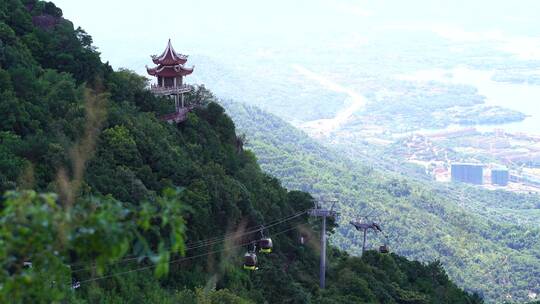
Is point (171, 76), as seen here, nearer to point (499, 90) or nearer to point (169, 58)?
point (169, 58)

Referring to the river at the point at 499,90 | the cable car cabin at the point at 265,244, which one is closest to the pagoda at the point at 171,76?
the cable car cabin at the point at 265,244

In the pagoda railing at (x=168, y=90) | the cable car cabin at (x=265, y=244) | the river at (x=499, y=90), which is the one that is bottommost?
the river at (x=499, y=90)

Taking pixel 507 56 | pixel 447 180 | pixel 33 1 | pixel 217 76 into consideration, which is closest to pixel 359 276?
pixel 33 1

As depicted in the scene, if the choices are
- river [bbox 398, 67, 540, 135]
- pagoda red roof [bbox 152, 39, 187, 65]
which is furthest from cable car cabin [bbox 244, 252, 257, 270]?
river [bbox 398, 67, 540, 135]

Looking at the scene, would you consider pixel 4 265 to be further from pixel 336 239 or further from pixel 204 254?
pixel 336 239

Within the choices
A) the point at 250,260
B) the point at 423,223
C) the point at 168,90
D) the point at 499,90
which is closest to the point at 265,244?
the point at 250,260

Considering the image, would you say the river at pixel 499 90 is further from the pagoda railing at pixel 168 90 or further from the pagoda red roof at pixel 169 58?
the pagoda red roof at pixel 169 58
